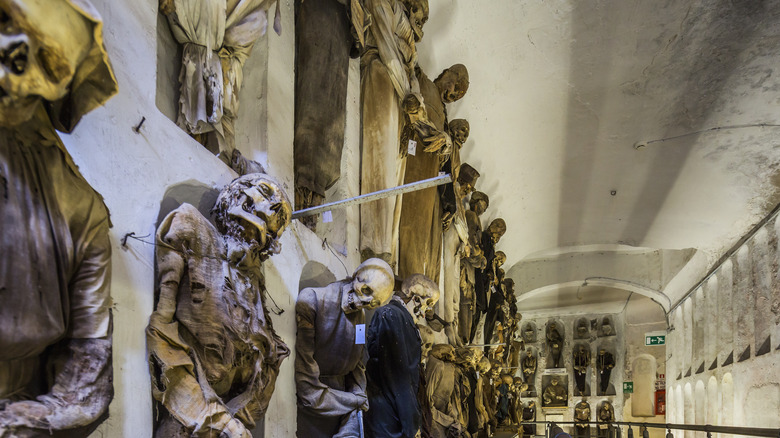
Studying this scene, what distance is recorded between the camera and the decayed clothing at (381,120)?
4574mm

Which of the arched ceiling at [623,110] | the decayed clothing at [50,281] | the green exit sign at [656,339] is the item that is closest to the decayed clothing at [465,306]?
the arched ceiling at [623,110]

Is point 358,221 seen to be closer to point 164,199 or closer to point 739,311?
point 164,199

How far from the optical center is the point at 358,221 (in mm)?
4500

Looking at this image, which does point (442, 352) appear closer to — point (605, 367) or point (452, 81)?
point (452, 81)

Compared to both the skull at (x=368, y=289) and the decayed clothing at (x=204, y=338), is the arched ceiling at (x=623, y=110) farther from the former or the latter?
the decayed clothing at (x=204, y=338)

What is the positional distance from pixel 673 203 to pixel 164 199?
429 inches

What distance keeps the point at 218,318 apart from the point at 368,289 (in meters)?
1.26

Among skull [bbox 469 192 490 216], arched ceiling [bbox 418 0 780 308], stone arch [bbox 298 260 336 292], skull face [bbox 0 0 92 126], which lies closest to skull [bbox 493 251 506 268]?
arched ceiling [bbox 418 0 780 308]

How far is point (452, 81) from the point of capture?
669cm

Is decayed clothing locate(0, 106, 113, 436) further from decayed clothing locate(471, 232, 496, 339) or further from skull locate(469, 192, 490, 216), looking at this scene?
skull locate(469, 192, 490, 216)

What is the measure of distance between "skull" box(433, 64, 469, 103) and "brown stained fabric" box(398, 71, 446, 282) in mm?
94

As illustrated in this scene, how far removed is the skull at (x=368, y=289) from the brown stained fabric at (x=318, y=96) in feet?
1.79

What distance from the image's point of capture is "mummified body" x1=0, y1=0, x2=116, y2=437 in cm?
135

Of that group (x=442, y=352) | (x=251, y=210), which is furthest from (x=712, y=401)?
(x=251, y=210)
